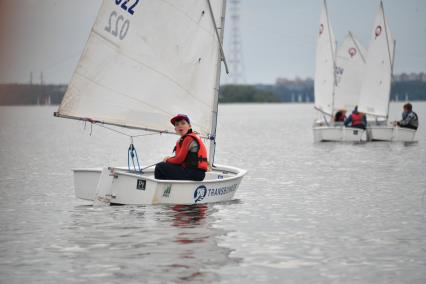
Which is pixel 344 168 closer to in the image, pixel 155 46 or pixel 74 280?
pixel 155 46

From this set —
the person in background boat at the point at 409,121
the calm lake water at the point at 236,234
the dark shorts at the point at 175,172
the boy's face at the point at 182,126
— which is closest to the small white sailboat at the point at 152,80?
the dark shorts at the point at 175,172

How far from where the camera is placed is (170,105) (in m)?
21.2

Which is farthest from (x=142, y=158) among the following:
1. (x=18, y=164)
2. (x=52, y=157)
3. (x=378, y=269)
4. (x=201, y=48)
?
(x=378, y=269)

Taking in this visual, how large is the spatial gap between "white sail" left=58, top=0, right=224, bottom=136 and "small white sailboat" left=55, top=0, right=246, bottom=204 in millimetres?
23

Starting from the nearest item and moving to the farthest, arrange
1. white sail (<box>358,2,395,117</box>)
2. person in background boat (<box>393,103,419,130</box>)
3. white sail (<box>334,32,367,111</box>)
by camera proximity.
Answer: person in background boat (<box>393,103,419,130</box>), white sail (<box>358,2,395,117</box>), white sail (<box>334,32,367,111</box>)

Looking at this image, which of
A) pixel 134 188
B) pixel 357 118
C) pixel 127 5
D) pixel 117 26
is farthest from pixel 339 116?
pixel 134 188

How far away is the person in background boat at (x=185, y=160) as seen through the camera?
18.9 meters

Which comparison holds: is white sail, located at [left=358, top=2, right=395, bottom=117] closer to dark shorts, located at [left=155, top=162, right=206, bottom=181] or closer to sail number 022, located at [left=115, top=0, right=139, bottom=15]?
sail number 022, located at [left=115, top=0, right=139, bottom=15]

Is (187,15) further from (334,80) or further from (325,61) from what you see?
(325,61)

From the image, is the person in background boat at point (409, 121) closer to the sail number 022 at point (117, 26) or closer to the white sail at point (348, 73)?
the white sail at point (348, 73)

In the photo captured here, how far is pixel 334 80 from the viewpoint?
2281 inches

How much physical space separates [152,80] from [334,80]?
38118 mm

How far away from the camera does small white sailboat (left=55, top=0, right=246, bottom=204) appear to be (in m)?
19.2

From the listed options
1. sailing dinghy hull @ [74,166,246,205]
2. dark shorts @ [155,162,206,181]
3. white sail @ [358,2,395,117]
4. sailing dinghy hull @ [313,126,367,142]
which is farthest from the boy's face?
white sail @ [358,2,395,117]
